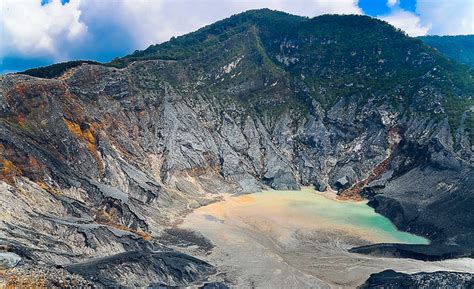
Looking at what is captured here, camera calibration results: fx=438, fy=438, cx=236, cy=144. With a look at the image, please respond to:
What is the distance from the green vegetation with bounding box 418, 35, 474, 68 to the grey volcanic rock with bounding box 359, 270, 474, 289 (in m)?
134

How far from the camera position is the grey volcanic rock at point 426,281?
1395 inches

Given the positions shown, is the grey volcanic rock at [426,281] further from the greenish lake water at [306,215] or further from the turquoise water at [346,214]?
the turquoise water at [346,214]

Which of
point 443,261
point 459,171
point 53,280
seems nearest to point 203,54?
point 459,171

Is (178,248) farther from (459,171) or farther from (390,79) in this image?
(390,79)

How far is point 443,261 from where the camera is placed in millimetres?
43750

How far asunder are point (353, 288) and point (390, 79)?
69507 mm

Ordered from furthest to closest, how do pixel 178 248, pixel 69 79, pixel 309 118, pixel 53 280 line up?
pixel 309 118 → pixel 69 79 → pixel 178 248 → pixel 53 280

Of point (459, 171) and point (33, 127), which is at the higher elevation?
point (33, 127)

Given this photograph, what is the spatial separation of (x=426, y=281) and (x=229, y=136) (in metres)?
57.4

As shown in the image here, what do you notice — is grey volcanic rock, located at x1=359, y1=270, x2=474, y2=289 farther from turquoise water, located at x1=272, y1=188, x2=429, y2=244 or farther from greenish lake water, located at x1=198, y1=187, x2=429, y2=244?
turquoise water, located at x1=272, y1=188, x2=429, y2=244

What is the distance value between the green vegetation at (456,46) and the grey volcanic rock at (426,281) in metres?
134

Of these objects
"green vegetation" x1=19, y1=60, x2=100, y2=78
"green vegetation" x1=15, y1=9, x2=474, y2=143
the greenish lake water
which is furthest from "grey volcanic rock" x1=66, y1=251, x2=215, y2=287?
"green vegetation" x1=15, y1=9, x2=474, y2=143

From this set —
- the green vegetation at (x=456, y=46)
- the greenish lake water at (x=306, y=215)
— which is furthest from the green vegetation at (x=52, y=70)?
the green vegetation at (x=456, y=46)

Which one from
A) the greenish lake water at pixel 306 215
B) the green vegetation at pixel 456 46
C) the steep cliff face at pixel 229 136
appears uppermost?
the green vegetation at pixel 456 46
